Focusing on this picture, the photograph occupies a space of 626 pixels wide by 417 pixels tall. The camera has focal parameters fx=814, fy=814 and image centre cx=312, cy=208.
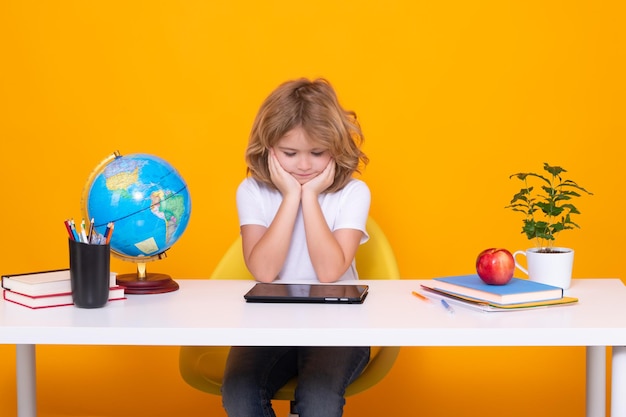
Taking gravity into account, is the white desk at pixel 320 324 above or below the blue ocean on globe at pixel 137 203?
below

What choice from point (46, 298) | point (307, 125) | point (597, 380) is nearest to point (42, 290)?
point (46, 298)

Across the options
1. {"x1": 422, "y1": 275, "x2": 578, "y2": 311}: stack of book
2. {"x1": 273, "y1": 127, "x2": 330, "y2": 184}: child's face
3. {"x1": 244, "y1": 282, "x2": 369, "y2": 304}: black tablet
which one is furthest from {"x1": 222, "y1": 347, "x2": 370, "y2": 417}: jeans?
{"x1": 273, "y1": 127, "x2": 330, "y2": 184}: child's face

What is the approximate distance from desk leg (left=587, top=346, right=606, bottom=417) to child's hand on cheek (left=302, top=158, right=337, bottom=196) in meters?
0.95

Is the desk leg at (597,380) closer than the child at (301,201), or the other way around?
the desk leg at (597,380)

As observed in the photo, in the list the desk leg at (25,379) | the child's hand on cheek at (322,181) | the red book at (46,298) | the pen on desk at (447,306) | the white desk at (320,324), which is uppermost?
the child's hand on cheek at (322,181)

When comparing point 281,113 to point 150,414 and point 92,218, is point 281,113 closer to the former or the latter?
point 92,218

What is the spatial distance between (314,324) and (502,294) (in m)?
0.47

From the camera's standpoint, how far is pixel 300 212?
8.96ft

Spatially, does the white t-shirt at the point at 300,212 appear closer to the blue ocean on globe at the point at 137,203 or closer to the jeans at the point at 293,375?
the jeans at the point at 293,375

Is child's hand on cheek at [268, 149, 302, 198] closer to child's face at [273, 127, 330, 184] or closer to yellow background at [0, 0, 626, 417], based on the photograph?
child's face at [273, 127, 330, 184]

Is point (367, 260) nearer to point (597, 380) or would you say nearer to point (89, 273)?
point (597, 380)

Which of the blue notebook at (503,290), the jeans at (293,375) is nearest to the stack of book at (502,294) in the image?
the blue notebook at (503,290)

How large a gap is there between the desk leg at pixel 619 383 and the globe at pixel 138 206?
1.14 meters

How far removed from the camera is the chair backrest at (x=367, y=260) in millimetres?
2773
